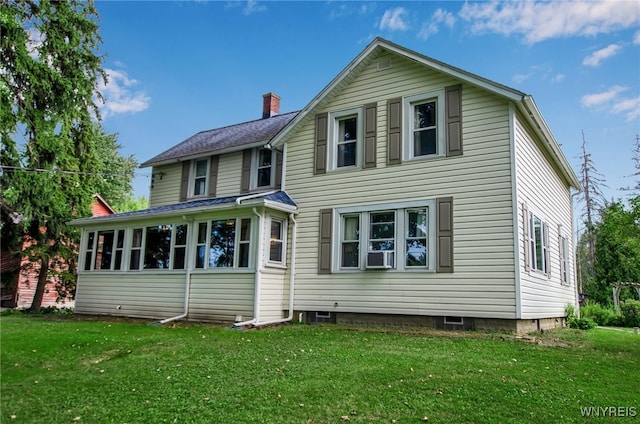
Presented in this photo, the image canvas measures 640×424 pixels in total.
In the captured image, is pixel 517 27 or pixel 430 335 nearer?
pixel 430 335

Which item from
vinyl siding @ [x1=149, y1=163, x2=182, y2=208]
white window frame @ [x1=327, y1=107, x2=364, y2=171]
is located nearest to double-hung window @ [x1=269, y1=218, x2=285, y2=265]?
white window frame @ [x1=327, y1=107, x2=364, y2=171]

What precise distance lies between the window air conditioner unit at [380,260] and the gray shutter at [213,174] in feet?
21.9

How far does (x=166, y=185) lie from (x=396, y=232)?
9.41 metres

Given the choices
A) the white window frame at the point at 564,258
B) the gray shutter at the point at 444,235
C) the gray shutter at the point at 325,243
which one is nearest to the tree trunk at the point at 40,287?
the gray shutter at the point at 325,243

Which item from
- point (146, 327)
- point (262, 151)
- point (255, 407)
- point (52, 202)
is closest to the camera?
point (255, 407)

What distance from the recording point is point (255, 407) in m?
4.73

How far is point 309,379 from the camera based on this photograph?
571 centimetres

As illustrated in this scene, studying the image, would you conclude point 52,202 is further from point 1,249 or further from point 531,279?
point 531,279

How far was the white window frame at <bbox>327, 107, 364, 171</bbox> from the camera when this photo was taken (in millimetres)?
12031

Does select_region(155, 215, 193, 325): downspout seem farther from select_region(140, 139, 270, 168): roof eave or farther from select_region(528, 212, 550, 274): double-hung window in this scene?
select_region(528, 212, 550, 274): double-hung window

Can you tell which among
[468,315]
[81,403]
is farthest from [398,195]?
[81,403]

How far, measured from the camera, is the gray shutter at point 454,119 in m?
10.6

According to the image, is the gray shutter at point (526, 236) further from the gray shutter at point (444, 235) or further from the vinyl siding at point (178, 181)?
the vinyl siding at point (178, 181)

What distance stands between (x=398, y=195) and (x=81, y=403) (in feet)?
26.3
